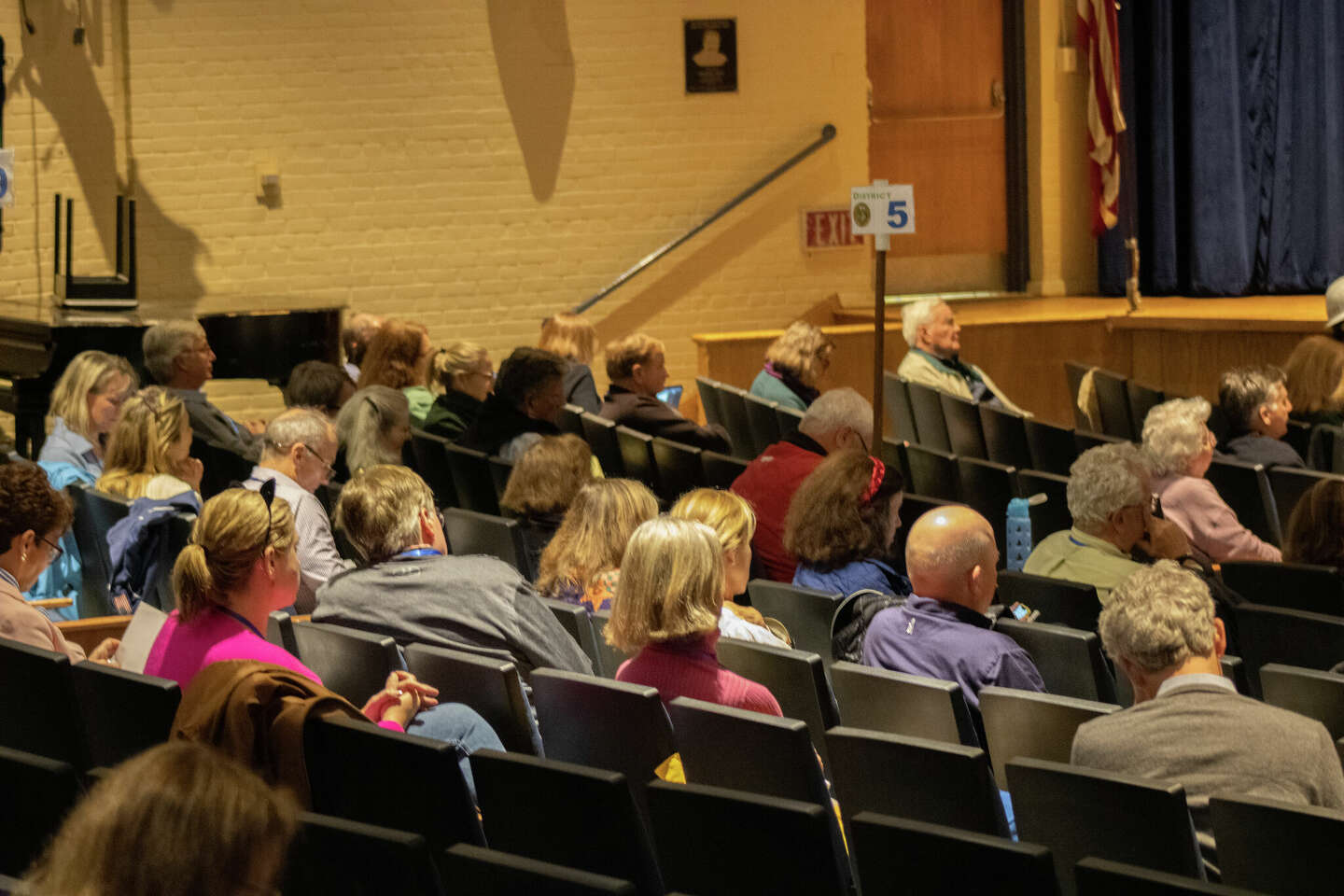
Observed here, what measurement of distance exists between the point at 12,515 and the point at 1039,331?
6995mm

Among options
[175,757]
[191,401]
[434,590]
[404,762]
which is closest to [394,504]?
[434,590]

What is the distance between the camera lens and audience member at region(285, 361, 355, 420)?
6609 millimetres

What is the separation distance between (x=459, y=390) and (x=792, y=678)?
12.0 ft

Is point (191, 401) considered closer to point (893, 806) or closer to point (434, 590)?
point (434, 590)

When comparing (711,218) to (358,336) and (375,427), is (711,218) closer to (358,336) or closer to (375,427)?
(358,336)

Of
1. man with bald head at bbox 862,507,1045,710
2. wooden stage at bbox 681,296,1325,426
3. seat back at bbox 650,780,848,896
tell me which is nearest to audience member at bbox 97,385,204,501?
man with bald head at bbox 862,507,1045,710

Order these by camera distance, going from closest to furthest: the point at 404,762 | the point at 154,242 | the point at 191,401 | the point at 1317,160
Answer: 1. the point at 404,762
2. the point at 191,401
3. the point at 154,242
4. the point at 1317,160

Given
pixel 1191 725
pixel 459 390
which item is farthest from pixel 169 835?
pixel 459 390

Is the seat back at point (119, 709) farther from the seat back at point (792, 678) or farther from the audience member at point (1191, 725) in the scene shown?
the audience member at point (1191, 725)

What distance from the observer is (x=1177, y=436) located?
5.14m

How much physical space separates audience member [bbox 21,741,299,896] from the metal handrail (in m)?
8.47

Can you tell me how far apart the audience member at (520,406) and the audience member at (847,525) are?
2017 mm

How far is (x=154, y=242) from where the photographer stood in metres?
9.14

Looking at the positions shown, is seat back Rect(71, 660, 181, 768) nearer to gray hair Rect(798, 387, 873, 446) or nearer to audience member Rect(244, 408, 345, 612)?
audience member Rect(244, 408, 345, 612)
